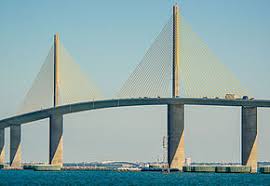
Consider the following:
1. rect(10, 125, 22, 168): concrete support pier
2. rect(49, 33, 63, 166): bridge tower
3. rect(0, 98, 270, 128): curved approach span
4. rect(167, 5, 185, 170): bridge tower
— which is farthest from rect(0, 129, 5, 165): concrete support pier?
rect(167, 5, 185, 170): bridge tower

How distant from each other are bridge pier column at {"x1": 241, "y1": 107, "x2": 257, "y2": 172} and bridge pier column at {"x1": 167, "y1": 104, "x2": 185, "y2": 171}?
700cm

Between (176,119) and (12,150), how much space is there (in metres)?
27.8

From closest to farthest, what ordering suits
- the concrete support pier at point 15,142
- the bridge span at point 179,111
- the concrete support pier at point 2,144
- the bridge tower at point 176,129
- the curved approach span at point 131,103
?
the bridge tower at point 176,129, the bridge span at point 179,111, the curved approach span at point 131,103, the concrete support pier at point 15,142, the concrete support pier at point 2,144

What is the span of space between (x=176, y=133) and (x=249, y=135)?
8.25 m

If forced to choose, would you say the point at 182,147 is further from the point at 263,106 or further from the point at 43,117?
the point at 43,117

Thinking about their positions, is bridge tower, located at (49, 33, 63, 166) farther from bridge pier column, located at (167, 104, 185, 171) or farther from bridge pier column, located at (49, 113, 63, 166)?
bridge pier column, located at (167, 104, 185, 171)

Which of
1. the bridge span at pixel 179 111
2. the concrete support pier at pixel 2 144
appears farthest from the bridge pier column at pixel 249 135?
the concrete support pier at pixel 2 144

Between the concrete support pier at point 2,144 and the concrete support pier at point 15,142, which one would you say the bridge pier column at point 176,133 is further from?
Result: the concrete support pier at point 2,144

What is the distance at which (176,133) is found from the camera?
12206 cm

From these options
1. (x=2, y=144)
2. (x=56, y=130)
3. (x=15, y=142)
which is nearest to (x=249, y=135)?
(x=56, y=130)

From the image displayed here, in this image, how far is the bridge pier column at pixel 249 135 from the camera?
124 meters

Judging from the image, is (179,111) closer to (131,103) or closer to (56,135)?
(131,103)

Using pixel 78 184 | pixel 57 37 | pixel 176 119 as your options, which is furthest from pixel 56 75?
pixel 78 184

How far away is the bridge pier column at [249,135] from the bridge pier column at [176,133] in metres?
7.00
